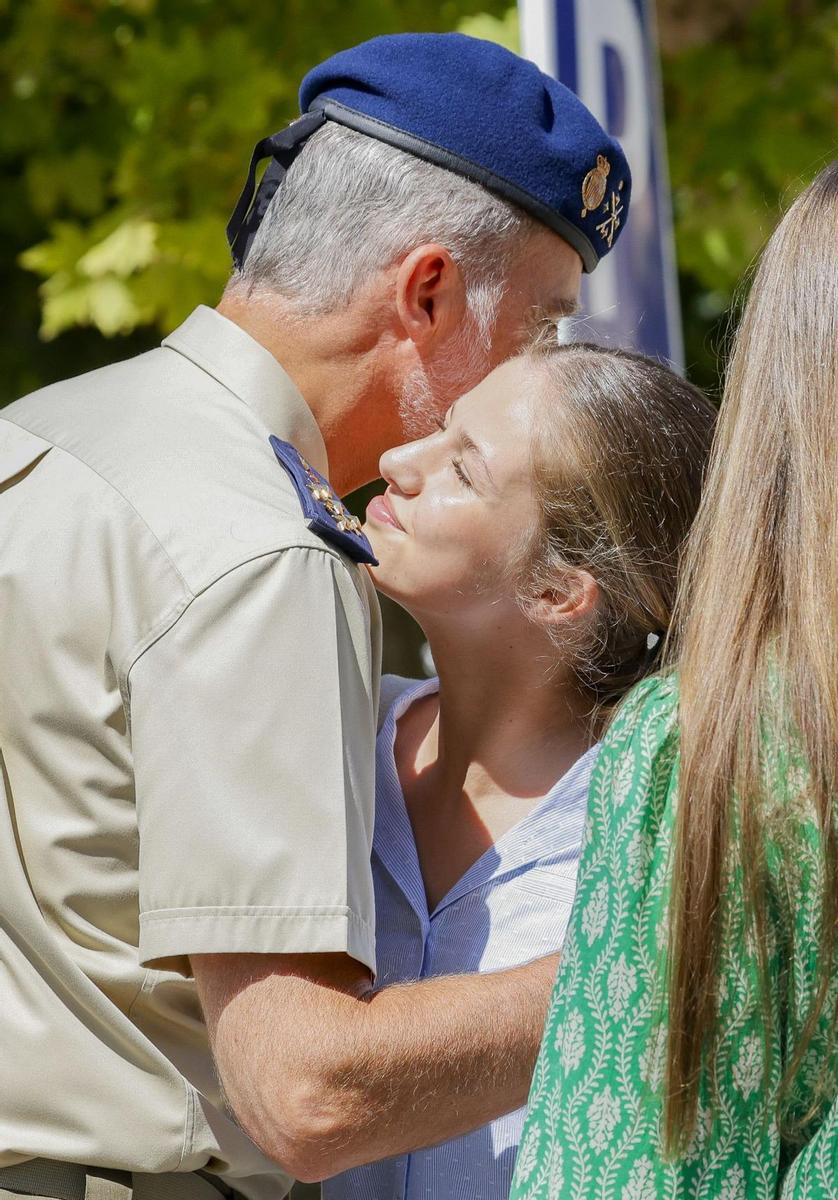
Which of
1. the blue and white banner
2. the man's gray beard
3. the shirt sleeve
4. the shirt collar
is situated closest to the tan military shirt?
the shirt sleeve

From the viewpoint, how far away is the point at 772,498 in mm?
1218

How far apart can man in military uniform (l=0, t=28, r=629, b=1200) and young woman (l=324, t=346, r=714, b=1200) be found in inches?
9.5

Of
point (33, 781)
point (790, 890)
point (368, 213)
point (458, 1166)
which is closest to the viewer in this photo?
point (790, 890)

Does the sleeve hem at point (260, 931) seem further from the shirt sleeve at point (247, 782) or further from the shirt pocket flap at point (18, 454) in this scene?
the shirt pocket flap at point (18, 454)

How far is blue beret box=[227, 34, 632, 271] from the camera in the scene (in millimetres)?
2004

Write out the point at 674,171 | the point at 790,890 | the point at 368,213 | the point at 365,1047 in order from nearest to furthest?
the point at 790,890, the point at 365,1047, the point at 368,213, the point at 674,171

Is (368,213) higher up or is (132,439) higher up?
(368,213)

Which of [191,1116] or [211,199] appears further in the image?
[211,199]

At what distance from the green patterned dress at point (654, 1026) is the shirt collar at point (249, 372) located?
69cm

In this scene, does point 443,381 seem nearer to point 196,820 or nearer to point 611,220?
point 611,220

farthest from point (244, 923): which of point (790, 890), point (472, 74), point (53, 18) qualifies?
point (53, 18)

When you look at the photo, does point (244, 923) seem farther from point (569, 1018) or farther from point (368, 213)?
point (368, 213)

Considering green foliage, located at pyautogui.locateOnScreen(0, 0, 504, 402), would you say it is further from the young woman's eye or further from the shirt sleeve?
the shirt sleeve

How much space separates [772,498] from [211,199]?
9.65ft
